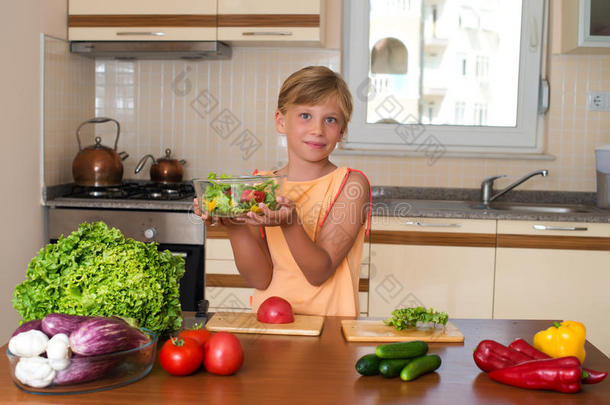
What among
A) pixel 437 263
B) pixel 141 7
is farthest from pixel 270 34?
pixel 437 263

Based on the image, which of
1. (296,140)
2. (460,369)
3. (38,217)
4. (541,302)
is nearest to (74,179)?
(38,217)

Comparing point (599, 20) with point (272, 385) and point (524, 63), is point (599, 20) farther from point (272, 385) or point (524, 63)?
point (272, 385)

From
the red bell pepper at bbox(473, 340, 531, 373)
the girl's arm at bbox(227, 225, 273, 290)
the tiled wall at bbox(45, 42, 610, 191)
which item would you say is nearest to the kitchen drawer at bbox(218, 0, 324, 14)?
the tiled wall at bbox(45, 42, 610, 191)

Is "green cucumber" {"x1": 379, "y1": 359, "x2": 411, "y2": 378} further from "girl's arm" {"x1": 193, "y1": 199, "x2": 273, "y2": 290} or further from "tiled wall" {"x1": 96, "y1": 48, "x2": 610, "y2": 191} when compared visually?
"tiled wall" {"x1": 96, "y1": 48, "x2": 610, "y2": 191}

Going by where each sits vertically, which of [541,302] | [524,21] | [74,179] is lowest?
[541,302]

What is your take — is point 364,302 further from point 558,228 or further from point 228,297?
point 558,228

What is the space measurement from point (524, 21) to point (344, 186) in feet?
7.24

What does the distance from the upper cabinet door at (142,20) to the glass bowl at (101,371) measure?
2.29 metres

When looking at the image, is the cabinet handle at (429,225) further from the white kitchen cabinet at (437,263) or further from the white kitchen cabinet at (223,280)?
the white kitchen cabinet at (223,280)

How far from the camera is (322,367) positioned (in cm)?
120

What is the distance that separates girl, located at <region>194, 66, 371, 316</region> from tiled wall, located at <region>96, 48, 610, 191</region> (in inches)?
69.2

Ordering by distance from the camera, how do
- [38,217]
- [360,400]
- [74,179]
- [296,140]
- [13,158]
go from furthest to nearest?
[74,179]
[38,217]
[13,158]
[296,140]
[360,400]

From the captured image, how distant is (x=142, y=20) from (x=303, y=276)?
1978 millimetres

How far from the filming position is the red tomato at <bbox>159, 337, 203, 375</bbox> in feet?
3.67
